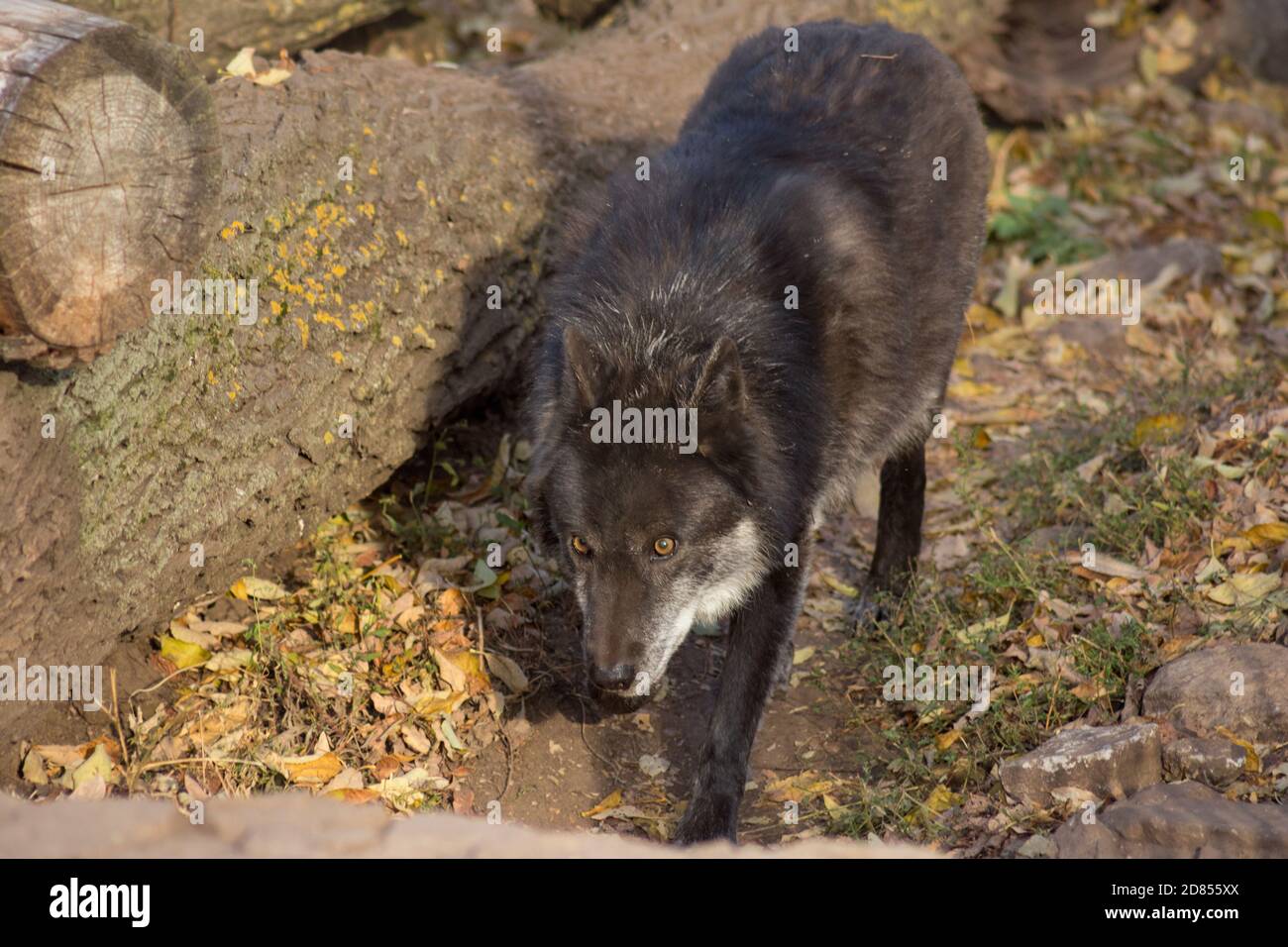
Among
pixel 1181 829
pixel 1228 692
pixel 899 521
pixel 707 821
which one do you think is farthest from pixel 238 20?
pixel 1181 829

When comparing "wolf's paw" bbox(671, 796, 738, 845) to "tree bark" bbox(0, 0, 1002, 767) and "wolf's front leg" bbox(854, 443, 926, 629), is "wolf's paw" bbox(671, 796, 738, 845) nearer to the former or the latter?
"wolf's front leg" bbox(854, 443, 926, 629)

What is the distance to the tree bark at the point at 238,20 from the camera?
630 centimetres

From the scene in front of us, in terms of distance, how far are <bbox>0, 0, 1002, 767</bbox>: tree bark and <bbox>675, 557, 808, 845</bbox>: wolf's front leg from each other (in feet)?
5.81

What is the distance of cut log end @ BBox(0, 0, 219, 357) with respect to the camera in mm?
3355

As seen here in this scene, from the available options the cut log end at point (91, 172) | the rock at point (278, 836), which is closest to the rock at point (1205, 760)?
the rock at point (278, 836)

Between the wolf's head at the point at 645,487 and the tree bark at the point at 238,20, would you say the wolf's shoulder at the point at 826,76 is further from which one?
the tree bark at the point at 238,20

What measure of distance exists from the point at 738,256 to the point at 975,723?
1.95 metres

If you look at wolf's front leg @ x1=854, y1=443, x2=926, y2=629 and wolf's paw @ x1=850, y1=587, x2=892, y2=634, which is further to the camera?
wolf's front leg @ x1=854, y1=443, x2=926, y2=629

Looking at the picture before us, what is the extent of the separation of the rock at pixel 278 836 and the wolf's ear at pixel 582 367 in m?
1.82

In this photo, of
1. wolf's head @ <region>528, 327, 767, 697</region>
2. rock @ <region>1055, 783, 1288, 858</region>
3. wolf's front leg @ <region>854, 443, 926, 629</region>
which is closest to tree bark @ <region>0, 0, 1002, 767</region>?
wolf's head @ <region>528, 327, 767, 697</region>

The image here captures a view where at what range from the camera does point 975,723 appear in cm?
470

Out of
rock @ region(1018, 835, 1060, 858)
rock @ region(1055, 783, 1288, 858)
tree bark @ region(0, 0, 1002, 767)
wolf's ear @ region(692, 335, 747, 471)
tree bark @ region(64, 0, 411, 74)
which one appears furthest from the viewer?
tree bark @ region(64, 0, 411, 74)
